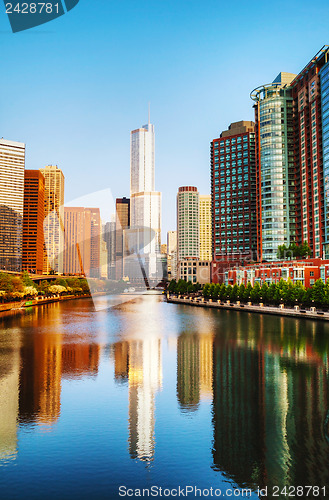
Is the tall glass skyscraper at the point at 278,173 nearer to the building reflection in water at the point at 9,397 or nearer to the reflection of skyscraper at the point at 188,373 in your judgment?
the reflection of skyscraper at the point at 188,373

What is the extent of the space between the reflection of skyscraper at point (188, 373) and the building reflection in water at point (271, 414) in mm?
1762

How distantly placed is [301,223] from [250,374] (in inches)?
6271

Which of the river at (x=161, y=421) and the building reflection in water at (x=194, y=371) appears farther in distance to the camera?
the building reflection in water at (x=194, y=371)

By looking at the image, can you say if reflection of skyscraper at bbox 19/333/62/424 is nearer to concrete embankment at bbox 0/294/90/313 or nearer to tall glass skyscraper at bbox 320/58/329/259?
concrete embankment at bbox 0/294/90/313

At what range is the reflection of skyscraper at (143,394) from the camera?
24625mm

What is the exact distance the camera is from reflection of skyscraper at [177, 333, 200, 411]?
107 ft

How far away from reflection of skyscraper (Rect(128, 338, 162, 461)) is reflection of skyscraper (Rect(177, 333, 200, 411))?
82.7 inches

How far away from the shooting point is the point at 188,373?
4200cm

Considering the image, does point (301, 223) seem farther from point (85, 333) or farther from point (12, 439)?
point (12, 439)

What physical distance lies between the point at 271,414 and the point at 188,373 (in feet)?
45.6

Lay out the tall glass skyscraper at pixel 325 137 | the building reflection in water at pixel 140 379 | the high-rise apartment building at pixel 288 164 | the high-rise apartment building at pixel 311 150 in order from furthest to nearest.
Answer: the high-rise apartment building at pixel 288 164, the high-rise apartment building at pixel 311 150, the tall glass skyscraper at pixel 325 137, the building reflection in water at pixel 140 379

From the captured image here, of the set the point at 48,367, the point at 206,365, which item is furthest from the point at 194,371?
the point at 48,367

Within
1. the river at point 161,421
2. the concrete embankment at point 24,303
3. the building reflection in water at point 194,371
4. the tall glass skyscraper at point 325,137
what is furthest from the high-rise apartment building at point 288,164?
the river at point 161,421

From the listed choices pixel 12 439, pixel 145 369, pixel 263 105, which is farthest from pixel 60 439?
pixel 263 105
